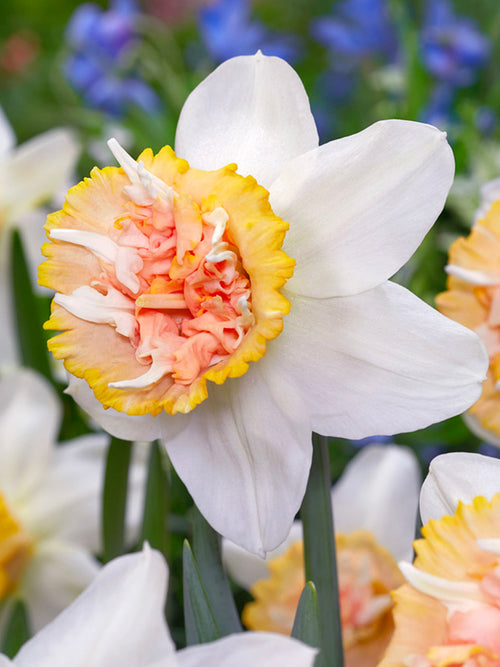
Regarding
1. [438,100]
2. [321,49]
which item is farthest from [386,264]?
[321,49]

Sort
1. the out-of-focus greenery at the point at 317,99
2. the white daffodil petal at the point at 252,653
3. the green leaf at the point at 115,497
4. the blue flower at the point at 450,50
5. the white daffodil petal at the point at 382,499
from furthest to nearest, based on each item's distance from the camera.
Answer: the blue flower at the point at 450,50, the out-of-focus greenery at the point at 317,99, the white daffodil petal at the point at 382,499, the green leaf at the point at 115,497, the white daffodil petal at the point at 252,653

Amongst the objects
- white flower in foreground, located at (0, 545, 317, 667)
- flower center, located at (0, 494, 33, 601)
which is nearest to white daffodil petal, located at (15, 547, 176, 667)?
white flower in foreground, located at (0, 545, 317, 667)

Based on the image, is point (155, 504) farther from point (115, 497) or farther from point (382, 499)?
point (382, 499)

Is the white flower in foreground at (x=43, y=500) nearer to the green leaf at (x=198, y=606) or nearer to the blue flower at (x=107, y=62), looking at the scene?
the green leaf at (x=198, y=606)

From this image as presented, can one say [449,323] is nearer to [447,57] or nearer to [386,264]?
[386,264]

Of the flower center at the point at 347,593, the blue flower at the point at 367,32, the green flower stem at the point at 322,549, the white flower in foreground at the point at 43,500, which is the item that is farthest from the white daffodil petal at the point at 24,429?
the blue flower at the point at 367,32

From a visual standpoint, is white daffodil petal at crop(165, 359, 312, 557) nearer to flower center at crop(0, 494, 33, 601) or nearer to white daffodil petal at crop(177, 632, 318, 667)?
white daffodil petal at crop(177, 632, 318, 667)

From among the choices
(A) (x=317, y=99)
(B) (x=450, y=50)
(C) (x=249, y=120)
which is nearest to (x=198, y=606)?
(C) (x=249, y=120)
